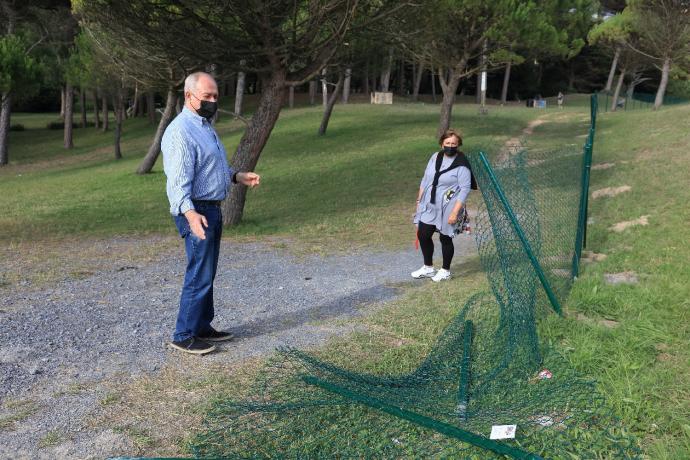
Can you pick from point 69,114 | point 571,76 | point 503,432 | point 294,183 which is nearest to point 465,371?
point 503,432

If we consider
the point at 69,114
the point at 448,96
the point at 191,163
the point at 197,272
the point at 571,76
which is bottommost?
the point at 197,272

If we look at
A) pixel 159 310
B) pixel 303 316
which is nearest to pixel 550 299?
pixel 303 316

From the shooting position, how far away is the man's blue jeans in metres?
4.12

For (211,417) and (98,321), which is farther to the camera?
(98,321)

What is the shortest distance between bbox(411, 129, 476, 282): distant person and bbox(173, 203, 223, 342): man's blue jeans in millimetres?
2540

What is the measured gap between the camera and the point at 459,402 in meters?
3.27

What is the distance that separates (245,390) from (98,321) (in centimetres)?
194

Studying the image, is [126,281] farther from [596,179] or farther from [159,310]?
[596,179]

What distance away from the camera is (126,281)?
6422mm

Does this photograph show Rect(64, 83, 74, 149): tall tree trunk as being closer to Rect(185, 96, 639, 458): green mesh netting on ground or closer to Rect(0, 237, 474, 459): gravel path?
Rect(0, 237, 474, 459): gravel path

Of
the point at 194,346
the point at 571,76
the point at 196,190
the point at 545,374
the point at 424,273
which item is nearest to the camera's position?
the point at 545,374

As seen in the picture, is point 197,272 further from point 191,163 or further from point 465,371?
point 465,371

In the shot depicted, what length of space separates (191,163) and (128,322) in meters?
1.71

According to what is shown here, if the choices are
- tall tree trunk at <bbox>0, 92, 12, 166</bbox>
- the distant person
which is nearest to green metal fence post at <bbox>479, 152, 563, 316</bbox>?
the distant person
